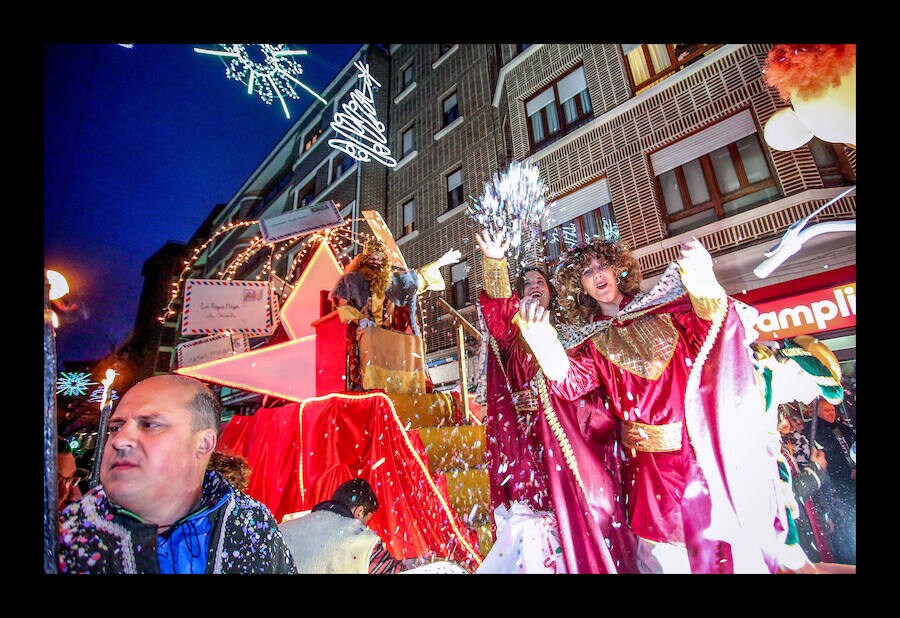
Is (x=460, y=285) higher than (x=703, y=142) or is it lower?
lower

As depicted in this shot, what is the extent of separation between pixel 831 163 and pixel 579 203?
348 cm

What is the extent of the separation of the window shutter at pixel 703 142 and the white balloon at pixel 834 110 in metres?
3.40

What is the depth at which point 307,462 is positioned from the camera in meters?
2.97

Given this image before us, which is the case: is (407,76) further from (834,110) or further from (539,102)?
(834,110)

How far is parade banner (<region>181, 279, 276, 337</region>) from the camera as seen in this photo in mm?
5238

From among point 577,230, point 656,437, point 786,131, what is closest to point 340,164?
point 577,230

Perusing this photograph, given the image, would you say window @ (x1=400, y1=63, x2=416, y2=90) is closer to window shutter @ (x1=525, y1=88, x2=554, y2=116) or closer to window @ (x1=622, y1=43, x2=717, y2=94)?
window shutter @ (x1=525, y1=88, x2=554, y2=116)

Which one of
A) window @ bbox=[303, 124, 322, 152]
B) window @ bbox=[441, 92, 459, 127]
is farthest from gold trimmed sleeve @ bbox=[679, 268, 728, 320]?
window @ bbox=[303, 124, 322, 152]

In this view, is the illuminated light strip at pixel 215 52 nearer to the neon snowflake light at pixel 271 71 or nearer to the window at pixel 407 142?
the neon snowflake light at pixel 271 71

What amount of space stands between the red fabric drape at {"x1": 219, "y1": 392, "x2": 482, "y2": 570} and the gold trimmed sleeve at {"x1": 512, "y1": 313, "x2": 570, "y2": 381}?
122 cm

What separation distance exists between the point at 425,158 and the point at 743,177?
7.91m

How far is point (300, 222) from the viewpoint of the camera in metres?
4.86

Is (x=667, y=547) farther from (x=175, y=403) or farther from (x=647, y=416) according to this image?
(x=175, y=403)
